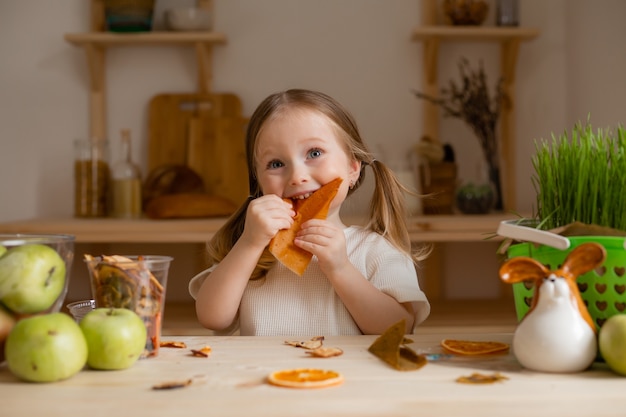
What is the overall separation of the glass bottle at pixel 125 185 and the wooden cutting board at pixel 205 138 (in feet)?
0.37

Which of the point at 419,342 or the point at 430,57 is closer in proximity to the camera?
the point at 419,342

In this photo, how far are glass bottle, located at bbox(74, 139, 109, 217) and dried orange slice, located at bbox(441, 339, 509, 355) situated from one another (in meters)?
2.08

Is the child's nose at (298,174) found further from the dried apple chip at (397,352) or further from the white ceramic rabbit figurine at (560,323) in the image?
the white ceramic rabbit figurine at (560,323)

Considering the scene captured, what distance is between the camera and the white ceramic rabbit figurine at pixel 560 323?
0.79m

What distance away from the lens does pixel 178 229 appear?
2.47 metres

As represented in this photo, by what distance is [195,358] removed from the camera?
89 centimetres

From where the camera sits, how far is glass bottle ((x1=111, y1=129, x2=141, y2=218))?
9.07 ft

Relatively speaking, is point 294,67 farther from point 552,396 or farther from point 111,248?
point 552,396

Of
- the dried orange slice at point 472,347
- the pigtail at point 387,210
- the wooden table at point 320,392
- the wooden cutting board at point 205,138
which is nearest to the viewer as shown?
the wooden table at point 320,392

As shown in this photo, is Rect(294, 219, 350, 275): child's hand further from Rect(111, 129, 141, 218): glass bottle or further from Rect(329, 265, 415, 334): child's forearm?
Rect(111, 129, 141, 218): glass bottle

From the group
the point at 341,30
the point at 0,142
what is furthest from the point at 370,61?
the point at 0,142

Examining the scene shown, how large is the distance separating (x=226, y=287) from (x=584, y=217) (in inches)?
24.1

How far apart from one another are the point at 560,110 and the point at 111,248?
5.97ft

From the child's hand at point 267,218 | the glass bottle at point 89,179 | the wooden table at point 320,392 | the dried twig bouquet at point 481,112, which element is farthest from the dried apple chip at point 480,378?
the glass bottle at point 89,179
